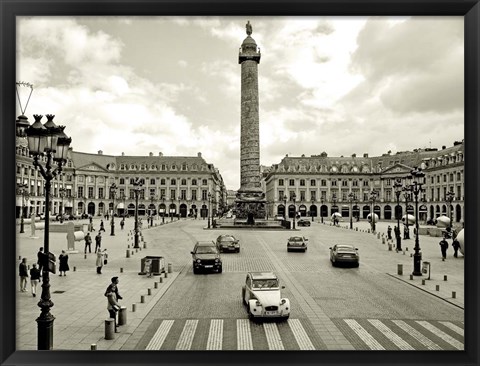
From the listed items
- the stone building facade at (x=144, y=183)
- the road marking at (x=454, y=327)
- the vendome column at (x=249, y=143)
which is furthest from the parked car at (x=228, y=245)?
the stone building facade at (x=144, y=183)

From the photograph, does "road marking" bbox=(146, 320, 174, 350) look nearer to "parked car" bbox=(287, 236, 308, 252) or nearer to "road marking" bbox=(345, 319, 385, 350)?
"road marking" bbox=(345, 319, 385, 350)

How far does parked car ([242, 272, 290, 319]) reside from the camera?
49.1 ft

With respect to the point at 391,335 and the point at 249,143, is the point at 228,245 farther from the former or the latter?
the point at 249,143

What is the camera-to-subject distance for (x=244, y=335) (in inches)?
528

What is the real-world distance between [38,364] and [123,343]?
5.60 meters

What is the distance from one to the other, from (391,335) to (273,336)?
11.4 feet

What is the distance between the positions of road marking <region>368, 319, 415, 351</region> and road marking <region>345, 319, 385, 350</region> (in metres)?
0.51

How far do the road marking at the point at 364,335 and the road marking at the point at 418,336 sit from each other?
1.29 metres

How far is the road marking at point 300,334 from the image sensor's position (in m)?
12.4

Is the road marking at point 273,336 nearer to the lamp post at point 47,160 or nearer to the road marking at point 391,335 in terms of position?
the road marking at point 391,335
